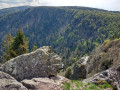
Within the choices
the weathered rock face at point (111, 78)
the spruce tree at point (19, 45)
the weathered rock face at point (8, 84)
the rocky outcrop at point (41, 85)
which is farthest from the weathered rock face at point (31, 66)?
the spruce tree at point (19, 45)

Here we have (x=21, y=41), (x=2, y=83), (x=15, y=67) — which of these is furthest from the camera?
(x=21, y=41)

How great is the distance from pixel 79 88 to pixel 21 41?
2997 centimetres

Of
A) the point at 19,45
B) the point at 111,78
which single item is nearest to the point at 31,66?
the point at 111,78

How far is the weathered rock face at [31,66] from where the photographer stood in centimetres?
1812

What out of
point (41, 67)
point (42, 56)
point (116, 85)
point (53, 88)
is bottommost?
point (116, 85)

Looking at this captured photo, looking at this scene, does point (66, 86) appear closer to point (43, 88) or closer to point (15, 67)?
point (43, 88)

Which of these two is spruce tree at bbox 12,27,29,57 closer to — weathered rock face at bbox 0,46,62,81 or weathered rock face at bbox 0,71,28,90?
weathered rock face at bbox 0,46,62,81

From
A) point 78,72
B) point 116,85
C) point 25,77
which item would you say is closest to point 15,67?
point 25,77

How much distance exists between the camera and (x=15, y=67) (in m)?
18.3

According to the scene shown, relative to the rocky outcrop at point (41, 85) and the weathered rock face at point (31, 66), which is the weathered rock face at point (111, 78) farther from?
the rocky outcrop at point (41, 85)

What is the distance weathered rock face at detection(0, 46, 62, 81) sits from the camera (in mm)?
18125

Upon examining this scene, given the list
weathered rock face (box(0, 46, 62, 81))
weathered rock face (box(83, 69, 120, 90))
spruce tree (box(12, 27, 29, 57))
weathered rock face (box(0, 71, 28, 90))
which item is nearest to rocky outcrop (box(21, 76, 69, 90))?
weathered rock face (box(0, 71, 28, 90))

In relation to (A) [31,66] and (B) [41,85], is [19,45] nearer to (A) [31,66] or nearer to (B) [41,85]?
(A) [31,66]

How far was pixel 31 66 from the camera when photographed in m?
19.0
